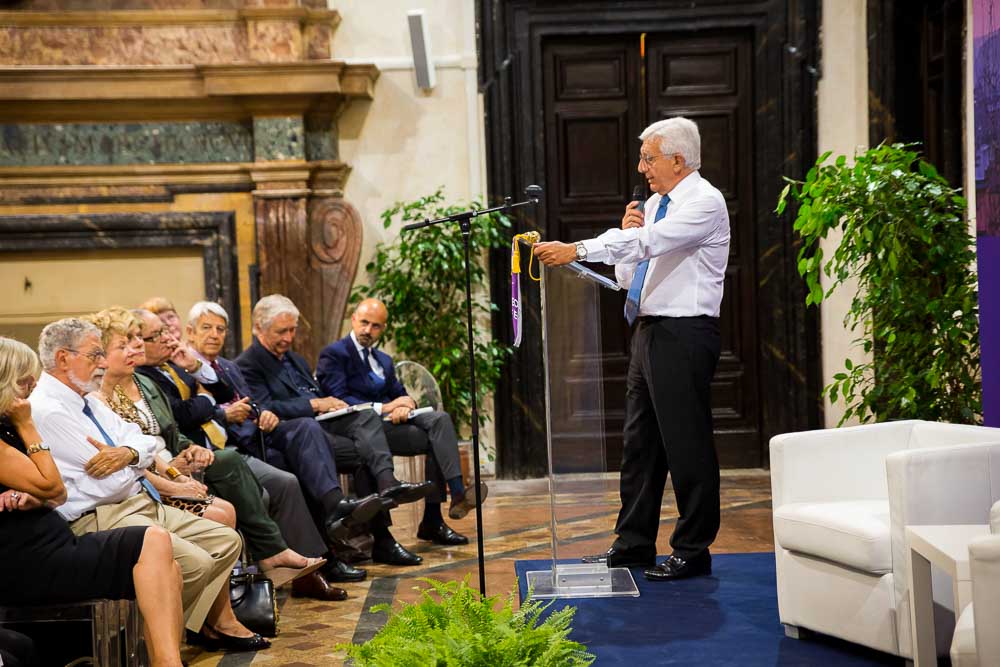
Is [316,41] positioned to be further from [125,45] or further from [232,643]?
[232,643]

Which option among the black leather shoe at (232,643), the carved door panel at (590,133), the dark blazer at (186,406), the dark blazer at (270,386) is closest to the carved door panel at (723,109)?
the carved door panel at (590,133)

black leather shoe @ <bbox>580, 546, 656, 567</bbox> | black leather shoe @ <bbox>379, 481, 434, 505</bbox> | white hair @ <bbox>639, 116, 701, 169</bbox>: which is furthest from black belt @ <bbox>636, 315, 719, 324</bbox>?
black leather shoe @ <bbox>379, 481, 434, 505</bbox>

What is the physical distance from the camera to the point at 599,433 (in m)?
4.03

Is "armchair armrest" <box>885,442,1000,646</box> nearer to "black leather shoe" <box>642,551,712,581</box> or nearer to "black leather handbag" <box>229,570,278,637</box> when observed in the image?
"black leather shoe" <box>642,551,712,581</box>

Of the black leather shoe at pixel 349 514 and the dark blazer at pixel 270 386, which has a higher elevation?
the dark blazer at pixel 270 386

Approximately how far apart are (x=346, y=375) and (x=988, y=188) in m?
2.96

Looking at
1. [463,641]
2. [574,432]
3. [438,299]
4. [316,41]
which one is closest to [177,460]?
[574,432]

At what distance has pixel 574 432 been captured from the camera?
397 cm

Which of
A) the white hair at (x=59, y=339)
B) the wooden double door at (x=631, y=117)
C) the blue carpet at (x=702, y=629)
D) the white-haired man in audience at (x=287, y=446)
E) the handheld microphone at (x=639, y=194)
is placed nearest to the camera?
the blue carpet at (x=702, y=629)

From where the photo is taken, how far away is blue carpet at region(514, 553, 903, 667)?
10.8ft

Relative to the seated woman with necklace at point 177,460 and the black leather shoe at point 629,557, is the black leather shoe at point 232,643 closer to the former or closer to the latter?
the seated woman with necklace at point 177,460

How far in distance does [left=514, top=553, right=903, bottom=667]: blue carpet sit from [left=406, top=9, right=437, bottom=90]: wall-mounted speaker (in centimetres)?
365

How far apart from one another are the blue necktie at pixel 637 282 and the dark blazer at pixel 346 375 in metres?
1.76

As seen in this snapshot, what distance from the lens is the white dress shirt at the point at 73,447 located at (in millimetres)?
3326
